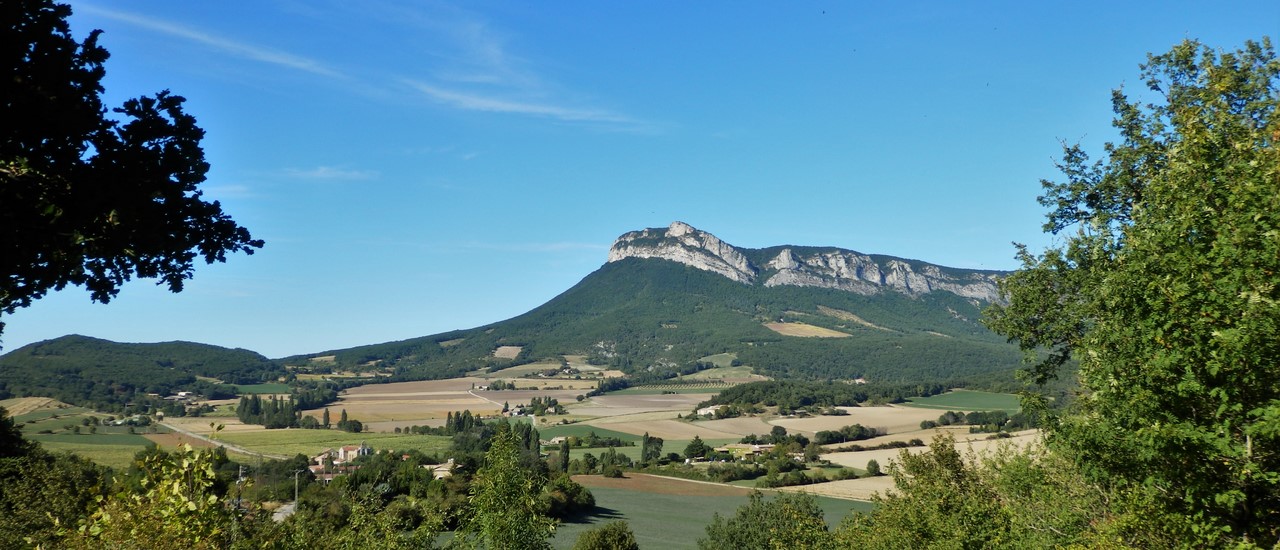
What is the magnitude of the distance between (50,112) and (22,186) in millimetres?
754

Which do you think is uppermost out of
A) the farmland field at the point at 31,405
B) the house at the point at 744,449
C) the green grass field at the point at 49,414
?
the farmland field at the point at 31,405

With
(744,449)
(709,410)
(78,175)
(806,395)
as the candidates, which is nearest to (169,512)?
(78,175)

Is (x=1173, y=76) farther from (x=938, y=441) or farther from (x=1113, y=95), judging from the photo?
(x=938, y=441)

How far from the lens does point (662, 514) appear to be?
66438 millimetres

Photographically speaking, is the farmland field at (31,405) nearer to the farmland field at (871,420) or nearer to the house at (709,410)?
the house at (709,410)

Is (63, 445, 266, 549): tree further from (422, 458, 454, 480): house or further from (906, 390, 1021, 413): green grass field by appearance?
(906, 390, 1021, 413): green grass field

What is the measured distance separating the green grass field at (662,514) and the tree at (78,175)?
4706 cm

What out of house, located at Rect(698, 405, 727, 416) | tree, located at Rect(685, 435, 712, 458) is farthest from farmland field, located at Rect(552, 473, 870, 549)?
house, located at Rect(698, 405, 727, 416)

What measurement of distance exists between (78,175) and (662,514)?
203 ft

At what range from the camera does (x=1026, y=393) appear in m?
22.1

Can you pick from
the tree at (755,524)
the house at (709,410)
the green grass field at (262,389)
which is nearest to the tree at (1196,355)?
the tree at (755,524)

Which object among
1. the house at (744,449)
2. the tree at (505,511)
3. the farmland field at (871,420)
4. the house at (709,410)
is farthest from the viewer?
the house at (709,410)

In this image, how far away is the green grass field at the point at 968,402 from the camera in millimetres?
125106

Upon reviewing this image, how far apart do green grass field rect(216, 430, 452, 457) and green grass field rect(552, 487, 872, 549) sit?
30.8 meters
